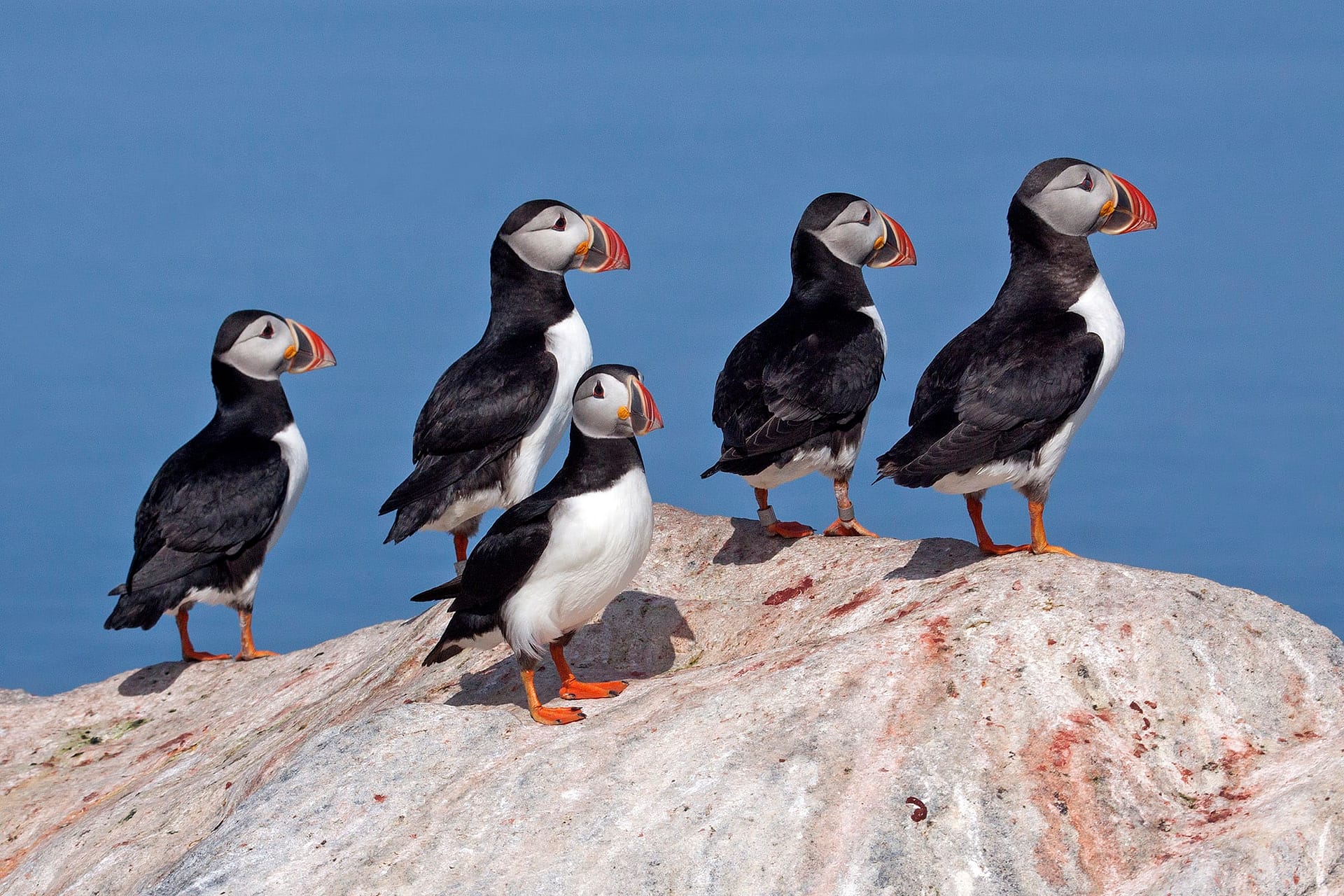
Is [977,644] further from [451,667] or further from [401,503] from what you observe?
[401,503]

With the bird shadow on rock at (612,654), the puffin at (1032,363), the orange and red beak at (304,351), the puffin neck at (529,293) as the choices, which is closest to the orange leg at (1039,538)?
the puffin at (1032,363)

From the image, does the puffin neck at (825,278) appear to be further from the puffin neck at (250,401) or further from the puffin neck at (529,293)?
the puffin neck at (250,401)

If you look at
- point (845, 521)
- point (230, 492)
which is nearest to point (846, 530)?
point (845, 521)

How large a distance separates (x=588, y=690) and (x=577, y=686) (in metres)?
0.08

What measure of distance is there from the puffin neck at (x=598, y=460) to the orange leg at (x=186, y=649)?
19.3 ft

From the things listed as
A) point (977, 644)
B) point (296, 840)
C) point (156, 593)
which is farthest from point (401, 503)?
point (977, 644)

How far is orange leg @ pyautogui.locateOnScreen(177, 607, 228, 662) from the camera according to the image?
40.9 feet

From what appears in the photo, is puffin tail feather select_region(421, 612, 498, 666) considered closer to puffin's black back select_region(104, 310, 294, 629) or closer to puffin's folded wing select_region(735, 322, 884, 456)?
puffin's folded wing select_region(735, 322, 884, 456)

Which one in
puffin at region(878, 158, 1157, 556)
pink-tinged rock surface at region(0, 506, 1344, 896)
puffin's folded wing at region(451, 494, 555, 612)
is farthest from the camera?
puffin at region(878, 158, 1157, 556)

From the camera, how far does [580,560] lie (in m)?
7.63

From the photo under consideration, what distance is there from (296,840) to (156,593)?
5608 millimetres

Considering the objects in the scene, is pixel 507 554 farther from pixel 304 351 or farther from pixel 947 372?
pixel 304 351

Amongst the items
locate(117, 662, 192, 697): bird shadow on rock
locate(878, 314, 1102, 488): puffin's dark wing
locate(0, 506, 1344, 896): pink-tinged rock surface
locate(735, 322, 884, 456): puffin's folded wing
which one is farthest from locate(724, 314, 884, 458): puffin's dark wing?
locate(117, 662, 192, 697): bird shadow on rock

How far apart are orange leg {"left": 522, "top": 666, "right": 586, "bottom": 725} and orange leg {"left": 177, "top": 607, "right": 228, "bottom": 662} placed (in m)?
5.65
